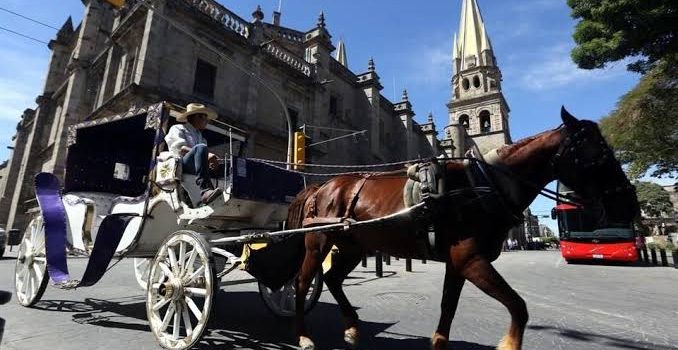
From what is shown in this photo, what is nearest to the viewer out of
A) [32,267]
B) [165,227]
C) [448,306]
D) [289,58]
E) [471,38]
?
[448,306]

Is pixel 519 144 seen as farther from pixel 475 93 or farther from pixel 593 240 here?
pixel 475 93

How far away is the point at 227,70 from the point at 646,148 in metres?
19.9

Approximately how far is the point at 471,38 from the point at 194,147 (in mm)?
67481

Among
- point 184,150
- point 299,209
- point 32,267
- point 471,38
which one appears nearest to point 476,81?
point 471,38

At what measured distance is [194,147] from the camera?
4082 mm

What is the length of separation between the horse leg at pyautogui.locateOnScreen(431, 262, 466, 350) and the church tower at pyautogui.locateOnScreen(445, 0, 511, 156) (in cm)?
4894

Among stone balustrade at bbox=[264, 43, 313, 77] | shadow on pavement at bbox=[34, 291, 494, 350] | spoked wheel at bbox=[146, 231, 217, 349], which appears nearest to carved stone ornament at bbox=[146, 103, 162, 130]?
spoked wheel at bbox=[146, 231, 217, 349]

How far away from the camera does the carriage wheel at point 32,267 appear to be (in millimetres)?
5070

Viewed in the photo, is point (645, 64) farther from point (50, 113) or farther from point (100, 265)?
point (50, 113)

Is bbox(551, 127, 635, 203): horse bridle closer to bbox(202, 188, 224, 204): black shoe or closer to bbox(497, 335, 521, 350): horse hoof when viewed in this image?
bbox(497, 335, 521, 350): horse hoof

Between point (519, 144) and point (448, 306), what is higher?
point (519, 144)

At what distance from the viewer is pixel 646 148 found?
1507 cm

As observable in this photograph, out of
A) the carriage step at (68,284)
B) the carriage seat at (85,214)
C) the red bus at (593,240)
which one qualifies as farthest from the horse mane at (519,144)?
the red bus at (593,240)

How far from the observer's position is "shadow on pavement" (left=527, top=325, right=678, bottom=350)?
3838 mm
